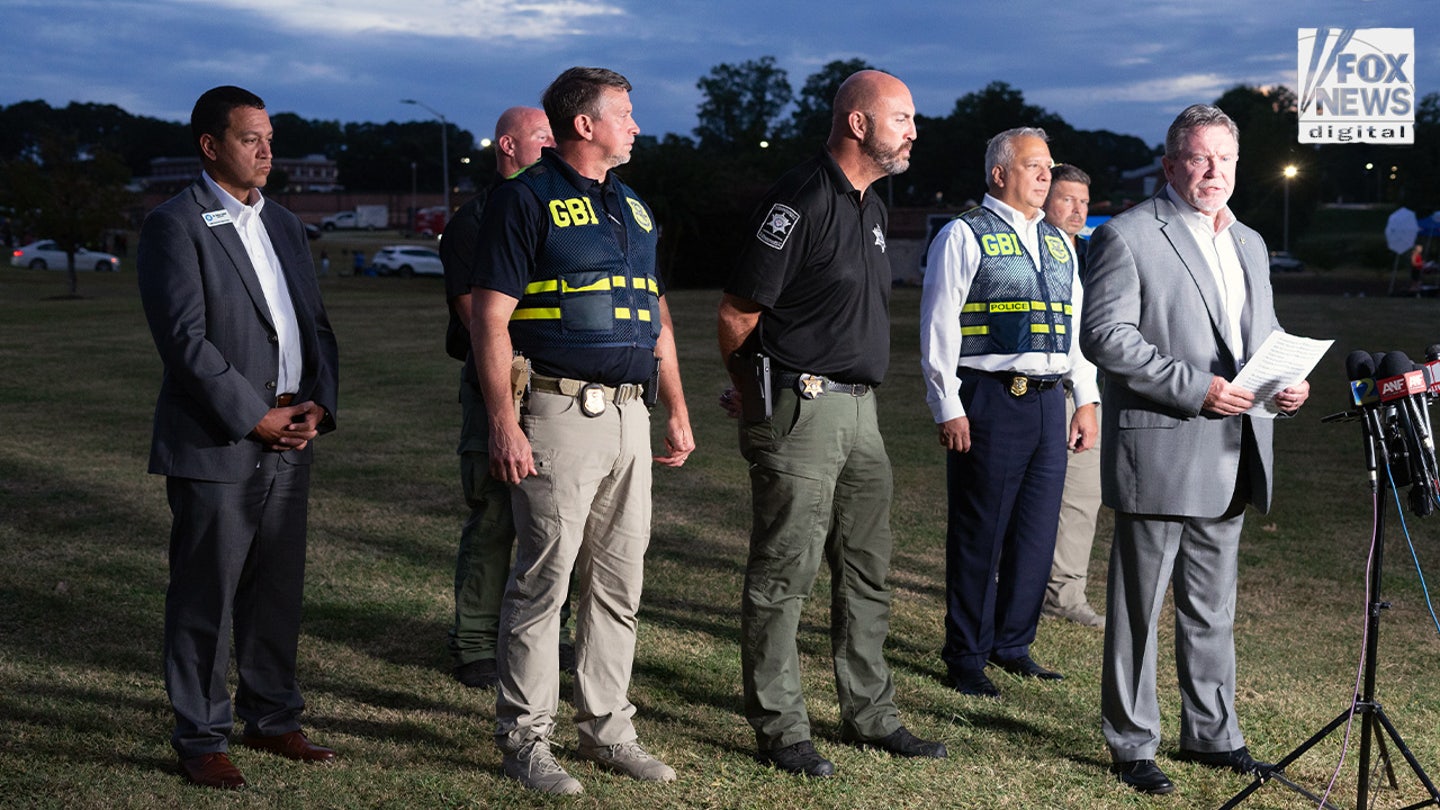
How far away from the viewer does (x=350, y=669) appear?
540 cm

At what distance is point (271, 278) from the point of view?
4223mm

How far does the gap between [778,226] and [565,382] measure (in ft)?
2.71

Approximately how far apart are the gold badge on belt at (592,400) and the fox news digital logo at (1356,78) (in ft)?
34.4

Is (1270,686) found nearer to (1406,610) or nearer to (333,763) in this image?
(1406,610)

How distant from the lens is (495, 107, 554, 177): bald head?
5.31 metres

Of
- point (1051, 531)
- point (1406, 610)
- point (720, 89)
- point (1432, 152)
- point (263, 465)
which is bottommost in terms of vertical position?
point (1406, 610)

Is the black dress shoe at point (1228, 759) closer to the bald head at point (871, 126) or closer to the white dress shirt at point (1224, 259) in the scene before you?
the white dress shirt at point (1224, 259)

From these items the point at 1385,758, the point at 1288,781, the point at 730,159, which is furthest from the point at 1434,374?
the point at 730,159

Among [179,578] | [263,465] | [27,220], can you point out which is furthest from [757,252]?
[27,220]

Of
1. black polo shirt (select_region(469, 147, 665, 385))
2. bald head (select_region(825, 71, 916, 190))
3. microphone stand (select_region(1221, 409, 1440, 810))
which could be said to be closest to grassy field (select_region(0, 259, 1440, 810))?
microphone stand (select_region(1221, 409, 1440, 810))

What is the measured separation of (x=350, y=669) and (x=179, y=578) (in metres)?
1.39

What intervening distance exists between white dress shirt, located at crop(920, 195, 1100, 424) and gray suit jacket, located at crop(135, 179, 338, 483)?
239cm

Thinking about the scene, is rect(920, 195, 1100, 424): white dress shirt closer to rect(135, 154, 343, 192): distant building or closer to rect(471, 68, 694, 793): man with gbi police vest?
rect(471, 68, 694, 793): man with gbi police vest

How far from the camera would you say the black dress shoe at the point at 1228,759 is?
429 cm
